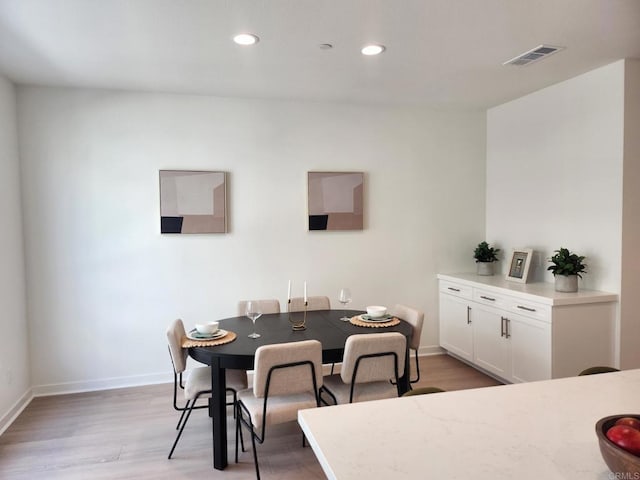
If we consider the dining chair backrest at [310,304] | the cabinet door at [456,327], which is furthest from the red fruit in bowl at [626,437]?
the cabinet door at [456,327]

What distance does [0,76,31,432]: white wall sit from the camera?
11.5 ft

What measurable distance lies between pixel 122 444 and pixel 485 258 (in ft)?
12.3

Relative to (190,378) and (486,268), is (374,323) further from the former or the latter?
(486,268)

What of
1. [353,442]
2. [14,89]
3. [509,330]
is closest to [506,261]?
[509,330]

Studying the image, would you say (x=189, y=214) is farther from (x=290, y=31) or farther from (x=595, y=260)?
(x=595, y=260)

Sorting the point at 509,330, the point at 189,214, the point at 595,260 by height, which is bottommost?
the point at 509,330

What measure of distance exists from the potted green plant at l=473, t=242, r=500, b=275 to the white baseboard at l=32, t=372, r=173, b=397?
335 cm

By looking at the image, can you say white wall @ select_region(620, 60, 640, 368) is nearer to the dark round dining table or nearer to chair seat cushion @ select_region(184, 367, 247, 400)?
the dark round dining table

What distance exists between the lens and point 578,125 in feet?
12.7

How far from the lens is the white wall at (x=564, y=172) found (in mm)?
3578

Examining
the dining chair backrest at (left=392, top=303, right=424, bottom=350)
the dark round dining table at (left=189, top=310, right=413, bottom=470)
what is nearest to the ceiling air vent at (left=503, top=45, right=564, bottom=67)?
the dining chair backrest at (left=392, top=303, right=424, bottom=350)

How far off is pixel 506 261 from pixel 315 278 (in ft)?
6.75

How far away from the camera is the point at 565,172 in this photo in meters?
4.02

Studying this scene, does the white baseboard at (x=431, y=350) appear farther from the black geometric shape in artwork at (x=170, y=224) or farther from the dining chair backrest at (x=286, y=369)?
the black geometric shape in artwork at (x=170, y=224)
